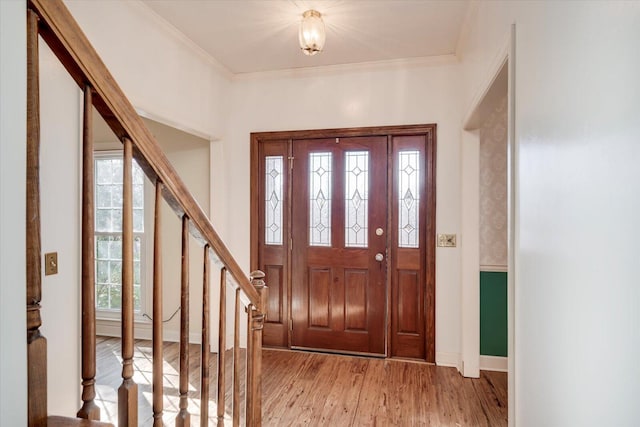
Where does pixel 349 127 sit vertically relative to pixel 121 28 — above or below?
below

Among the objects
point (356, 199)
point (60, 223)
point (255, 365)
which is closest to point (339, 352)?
point (356, 199)

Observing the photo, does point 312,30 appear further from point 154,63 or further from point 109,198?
point 109,198

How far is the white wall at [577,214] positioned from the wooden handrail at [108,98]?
1.04 meters

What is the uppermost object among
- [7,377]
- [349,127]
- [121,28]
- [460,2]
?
[460,2]

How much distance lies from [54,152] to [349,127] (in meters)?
2.26

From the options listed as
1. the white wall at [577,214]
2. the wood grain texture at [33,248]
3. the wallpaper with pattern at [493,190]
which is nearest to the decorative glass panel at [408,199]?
the wallpaper with pattern at [493,190]

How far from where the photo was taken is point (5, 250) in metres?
0.54

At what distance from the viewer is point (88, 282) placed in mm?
745

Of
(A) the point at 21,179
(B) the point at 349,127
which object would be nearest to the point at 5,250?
(A) the point at 21,179

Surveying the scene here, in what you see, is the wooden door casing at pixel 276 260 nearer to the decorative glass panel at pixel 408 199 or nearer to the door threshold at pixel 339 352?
the door threshold at pixel 339 352

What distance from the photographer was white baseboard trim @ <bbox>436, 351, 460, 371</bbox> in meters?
3.02

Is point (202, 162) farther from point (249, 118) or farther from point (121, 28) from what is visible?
point (121, 28)

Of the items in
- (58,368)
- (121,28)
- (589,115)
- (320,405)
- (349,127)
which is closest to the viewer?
(589,115)

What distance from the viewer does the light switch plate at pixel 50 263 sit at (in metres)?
1.69
